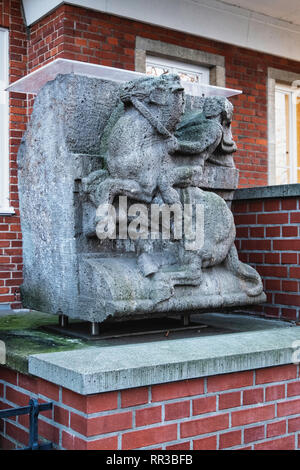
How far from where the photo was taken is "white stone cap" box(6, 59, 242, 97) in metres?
3.50

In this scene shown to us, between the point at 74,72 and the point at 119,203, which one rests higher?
the point at 74,72

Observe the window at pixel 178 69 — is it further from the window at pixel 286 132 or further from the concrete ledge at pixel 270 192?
the concrete ledge at pixel 270 192

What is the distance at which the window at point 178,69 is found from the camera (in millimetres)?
6496

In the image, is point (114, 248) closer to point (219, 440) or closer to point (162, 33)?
point (219, 440)

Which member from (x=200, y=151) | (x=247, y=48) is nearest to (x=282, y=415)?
(x=200, y=151)

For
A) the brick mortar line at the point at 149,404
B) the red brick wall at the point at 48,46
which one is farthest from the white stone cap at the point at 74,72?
the brick mortar line at the point at 149,404

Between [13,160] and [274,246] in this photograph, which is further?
[13,160]

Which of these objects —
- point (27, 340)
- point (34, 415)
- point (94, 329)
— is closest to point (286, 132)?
point (94, 329)

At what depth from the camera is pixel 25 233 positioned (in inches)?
126

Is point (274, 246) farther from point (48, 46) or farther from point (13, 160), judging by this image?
point (48, 46)

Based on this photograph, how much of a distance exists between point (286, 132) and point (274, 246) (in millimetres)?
4445

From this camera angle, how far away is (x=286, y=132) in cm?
778

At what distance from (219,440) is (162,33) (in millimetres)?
5034

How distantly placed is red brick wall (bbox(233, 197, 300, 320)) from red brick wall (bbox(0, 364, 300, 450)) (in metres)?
1.03
